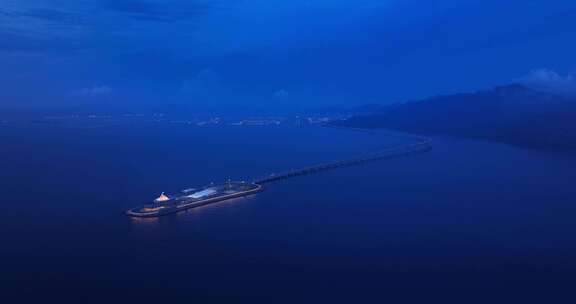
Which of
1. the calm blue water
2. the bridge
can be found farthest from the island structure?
the bridge

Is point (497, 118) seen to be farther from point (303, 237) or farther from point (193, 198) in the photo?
point (303, 237)

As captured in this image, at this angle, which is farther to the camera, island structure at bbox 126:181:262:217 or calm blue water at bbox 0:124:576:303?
island structure at bbox 126:181:262:217

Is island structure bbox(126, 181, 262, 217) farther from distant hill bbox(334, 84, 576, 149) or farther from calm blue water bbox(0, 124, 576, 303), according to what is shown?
distant hill bbox(334, 84, 576, 149)

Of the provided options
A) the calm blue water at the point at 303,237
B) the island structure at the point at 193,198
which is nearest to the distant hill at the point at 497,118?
the calm blue water at the point at 303,237

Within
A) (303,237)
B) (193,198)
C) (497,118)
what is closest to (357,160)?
(193,198)

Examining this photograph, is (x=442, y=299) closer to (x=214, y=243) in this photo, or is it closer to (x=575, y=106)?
(x=214, y=243)

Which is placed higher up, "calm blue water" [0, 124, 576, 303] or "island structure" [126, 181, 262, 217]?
"island structure" [126, 181, 262, 217]
